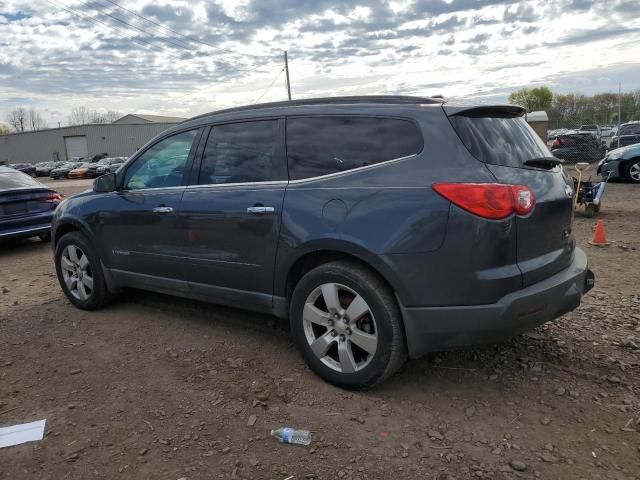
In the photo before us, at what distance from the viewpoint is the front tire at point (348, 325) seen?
121 inches

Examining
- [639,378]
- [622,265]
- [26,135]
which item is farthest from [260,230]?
[26,135]

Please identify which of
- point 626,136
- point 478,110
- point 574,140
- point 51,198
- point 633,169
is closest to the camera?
point 478,110

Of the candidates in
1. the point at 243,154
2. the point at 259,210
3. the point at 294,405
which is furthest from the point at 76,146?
the point at 294,405

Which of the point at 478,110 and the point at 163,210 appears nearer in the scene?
the point at 478,110

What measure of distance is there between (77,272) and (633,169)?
44.9 feet

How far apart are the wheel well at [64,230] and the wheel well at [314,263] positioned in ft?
8.91

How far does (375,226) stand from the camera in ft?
9.98

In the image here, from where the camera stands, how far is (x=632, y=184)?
44.6 feet

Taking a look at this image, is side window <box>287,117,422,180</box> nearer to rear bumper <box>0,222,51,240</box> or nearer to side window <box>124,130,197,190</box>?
side window <box>124,130,197,190</box>

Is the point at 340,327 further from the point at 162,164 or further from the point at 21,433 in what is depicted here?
the point at 162,164

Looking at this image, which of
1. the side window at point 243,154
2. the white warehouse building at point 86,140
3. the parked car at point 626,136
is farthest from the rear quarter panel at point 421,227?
the white warehouse building at point 86,140

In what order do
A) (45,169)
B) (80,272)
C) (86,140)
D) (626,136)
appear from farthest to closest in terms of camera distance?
(86,140) → (45,169) → (626,136) → (80,272)

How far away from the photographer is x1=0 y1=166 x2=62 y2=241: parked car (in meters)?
8.30

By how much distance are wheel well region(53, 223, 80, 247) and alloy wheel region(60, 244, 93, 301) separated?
17 cm
